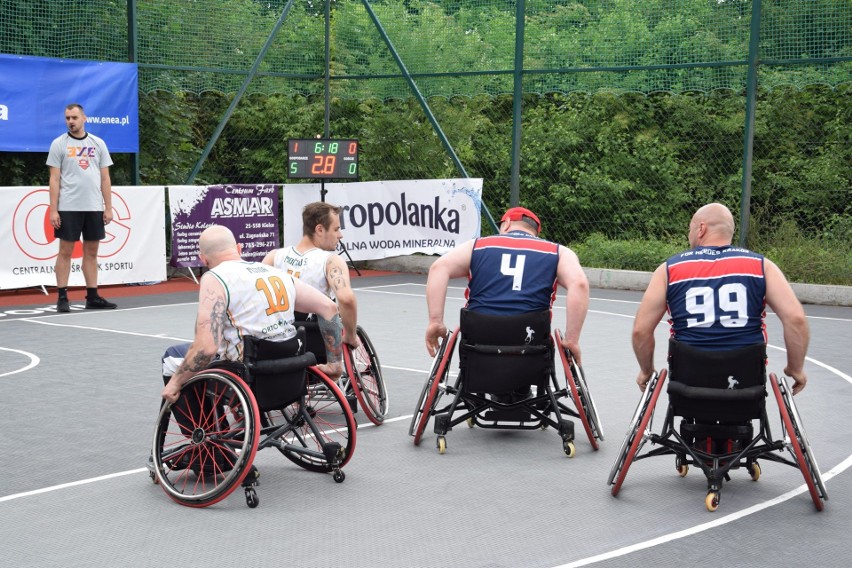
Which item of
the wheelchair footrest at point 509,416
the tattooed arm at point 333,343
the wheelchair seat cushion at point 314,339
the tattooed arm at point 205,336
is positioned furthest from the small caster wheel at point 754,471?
the tattooed arm at point 205,336

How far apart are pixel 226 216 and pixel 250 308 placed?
1019 centimetres

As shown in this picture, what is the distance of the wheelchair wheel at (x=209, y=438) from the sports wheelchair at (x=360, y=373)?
1.23 meters

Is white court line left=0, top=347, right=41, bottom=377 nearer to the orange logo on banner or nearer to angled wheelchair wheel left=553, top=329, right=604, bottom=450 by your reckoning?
the orange logo on banner

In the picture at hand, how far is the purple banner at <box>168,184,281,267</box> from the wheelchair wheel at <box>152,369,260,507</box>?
9519mm

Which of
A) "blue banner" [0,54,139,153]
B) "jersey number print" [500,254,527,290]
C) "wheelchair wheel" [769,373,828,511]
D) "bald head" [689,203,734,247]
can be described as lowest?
"wheelchair wheel" [769,373,828,511]

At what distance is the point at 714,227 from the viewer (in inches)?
221

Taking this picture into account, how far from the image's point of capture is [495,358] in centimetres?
629

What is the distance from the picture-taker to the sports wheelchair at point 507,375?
6.29 m

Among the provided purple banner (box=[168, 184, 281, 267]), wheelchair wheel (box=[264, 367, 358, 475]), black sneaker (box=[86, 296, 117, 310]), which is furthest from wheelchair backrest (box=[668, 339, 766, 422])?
purple banner (box=[168, 184, 281, 267])

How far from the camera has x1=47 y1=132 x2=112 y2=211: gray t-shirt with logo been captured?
12.1m

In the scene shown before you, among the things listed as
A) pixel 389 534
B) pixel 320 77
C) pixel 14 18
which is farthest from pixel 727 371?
pixel 320 77

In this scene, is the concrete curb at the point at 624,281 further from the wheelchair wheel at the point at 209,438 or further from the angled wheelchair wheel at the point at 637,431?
the wheelchair wheel at the point at 209,438

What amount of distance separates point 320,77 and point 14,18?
5013 mm

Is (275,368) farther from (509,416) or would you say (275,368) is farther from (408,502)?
(509,416)
